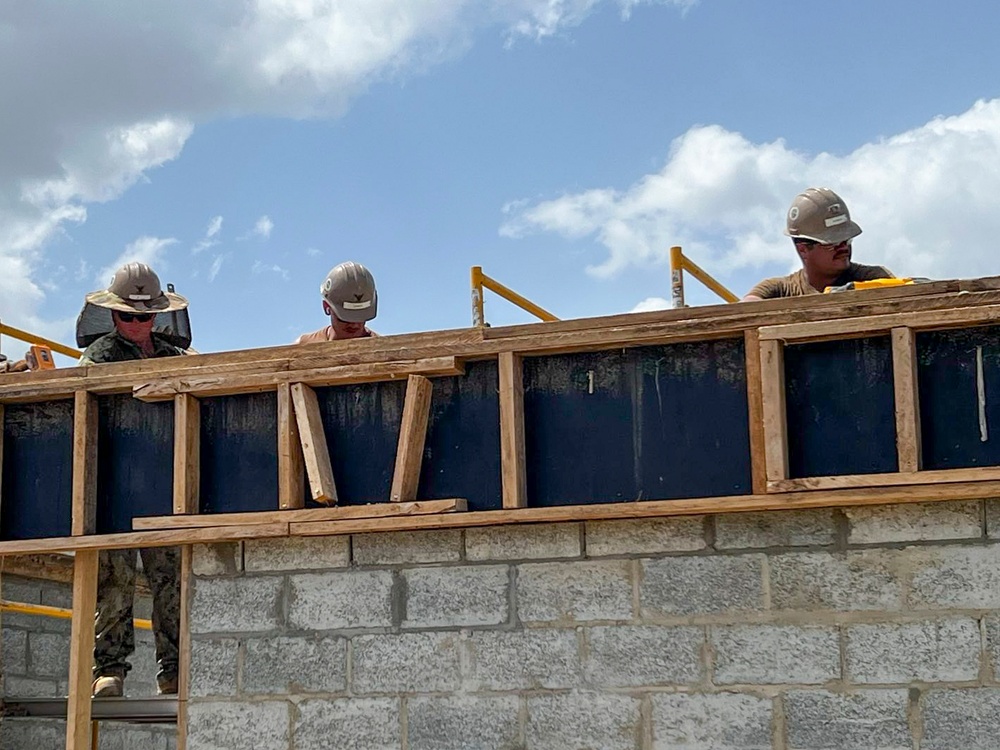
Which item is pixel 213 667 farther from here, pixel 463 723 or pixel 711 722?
pixel 711 722

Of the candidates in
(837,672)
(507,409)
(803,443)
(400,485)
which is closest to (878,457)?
(803,443)

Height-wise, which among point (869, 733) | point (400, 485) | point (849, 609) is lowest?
point (869, 733)

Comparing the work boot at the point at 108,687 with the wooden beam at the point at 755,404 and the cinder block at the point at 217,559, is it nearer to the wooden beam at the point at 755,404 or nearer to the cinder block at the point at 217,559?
the cinder block at the point at 217,559

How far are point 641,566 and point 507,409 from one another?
0.98 m

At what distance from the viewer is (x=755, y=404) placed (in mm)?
6961

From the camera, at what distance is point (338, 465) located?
7.80 metres

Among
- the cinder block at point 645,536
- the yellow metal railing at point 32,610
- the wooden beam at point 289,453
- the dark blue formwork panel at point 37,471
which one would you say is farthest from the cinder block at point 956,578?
the yellow metal railing at point 32,610

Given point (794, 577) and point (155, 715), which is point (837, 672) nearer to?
A: point (794, 577)

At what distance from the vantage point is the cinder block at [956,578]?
649 centimetres

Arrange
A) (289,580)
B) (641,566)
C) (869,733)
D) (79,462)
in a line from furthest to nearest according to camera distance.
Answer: (79,462)
(289,580)
(641,566)
(869,733)

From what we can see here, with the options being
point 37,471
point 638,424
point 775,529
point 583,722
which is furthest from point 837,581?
point 37,471

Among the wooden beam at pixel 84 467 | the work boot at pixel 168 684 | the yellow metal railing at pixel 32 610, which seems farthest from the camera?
the yellow metal railing at pixel 32 610

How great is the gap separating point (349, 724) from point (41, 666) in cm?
540

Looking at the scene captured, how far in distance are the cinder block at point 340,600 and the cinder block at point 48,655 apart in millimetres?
5075
